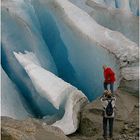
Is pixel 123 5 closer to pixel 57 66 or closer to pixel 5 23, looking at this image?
pixel 57 66

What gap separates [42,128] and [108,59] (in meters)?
1.98

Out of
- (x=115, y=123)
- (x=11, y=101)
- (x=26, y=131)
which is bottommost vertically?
(x=26, y=131)

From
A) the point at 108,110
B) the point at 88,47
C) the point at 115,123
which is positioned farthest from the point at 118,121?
the point at 88,47

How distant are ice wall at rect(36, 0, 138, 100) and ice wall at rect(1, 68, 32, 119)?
0.98 m

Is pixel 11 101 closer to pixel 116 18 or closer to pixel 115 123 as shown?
pixel 115 123

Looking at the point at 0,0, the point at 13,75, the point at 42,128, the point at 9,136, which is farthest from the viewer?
the point at 0,0

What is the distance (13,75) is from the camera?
5520 mm

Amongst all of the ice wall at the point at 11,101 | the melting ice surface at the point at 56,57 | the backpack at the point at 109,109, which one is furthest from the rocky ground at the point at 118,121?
the ice wall at the point at 11,101

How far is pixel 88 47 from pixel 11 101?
1274 mm

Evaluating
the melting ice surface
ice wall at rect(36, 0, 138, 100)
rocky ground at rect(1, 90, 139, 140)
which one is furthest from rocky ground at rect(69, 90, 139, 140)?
ice wall at rect(36, 0, 138, 100)

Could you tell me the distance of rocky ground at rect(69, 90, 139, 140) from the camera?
4.91 m

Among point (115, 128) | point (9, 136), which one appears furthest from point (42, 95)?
point (9, 136)

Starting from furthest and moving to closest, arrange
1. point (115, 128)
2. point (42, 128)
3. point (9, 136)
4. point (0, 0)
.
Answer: point (0, 0) → point (115, 128) → point (42, 128) → point (9, 136)

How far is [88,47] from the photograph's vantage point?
19.0 ft
